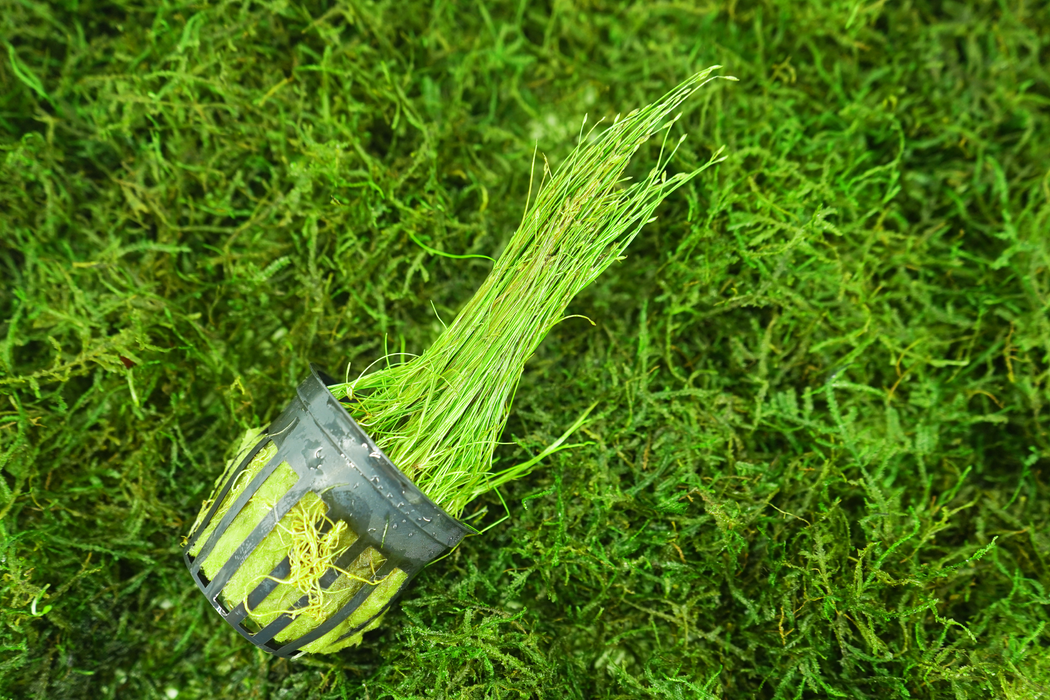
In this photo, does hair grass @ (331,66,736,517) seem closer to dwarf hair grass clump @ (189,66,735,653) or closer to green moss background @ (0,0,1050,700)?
dwarf hair grass clump @ (189,66,735,653)

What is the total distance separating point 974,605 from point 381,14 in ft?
4.59

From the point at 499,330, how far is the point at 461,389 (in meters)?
0.10

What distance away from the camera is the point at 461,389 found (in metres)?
0.76

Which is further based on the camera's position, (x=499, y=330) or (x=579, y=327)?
(x=579, y=327)

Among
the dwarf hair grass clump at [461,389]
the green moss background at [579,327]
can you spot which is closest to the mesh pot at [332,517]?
the dwarf hair grass clump at [461,389]

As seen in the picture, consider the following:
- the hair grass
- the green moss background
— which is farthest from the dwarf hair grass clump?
the green moss background

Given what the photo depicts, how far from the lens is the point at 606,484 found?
34.6 inches

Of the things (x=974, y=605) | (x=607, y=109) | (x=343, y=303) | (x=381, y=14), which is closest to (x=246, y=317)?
(x=343, y=303)

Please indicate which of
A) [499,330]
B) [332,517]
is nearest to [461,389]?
[499,330]

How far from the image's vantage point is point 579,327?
97cm

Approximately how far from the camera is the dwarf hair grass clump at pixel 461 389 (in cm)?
71

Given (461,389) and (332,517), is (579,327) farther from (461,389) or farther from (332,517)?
(332,517)

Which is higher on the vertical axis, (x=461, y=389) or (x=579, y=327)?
(x=461, y=389)

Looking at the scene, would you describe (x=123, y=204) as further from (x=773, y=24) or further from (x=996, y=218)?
(x=996, y=218)
